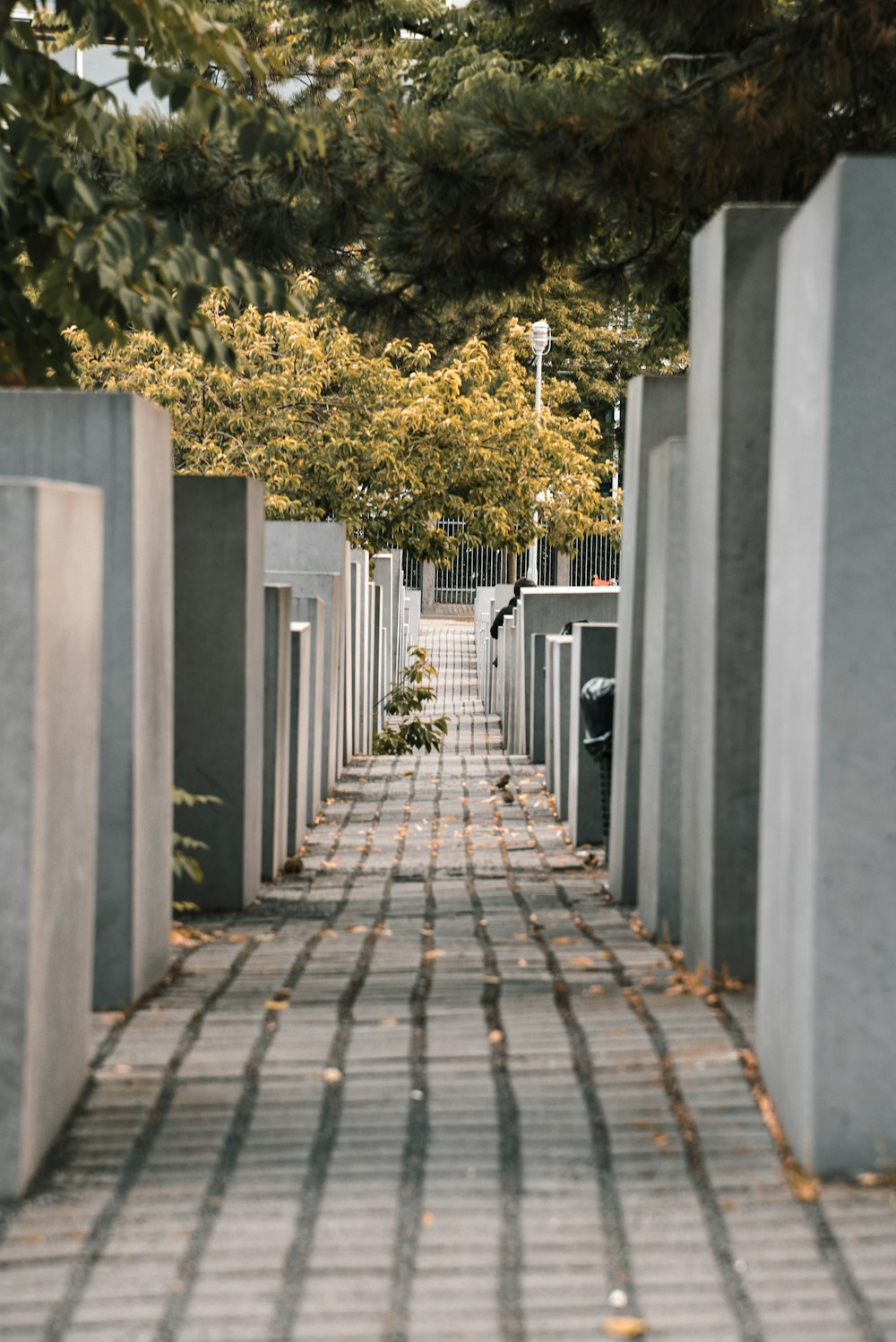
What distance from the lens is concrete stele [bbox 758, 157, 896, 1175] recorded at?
364cm

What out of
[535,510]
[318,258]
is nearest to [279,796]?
[318,258]

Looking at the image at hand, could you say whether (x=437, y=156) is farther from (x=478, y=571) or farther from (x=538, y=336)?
(x=478, y=571)

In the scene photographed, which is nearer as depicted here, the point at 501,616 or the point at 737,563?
the point at 737,563

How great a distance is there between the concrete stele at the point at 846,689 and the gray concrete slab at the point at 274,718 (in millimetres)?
4855

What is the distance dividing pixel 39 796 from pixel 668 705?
3.27 m

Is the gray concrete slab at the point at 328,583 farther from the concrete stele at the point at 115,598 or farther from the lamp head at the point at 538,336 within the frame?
the lamp head at the point at 538,336

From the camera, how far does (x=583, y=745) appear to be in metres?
10.0

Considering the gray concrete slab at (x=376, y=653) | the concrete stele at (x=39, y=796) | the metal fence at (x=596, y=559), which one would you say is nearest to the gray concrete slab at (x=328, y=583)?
the gray concrete slab at (x=376, y=653)

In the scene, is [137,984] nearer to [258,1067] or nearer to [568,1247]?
[258,1067]

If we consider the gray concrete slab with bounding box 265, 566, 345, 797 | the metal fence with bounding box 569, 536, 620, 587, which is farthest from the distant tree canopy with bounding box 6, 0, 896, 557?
the metal fence with bounding box 569, 536, 620, 587

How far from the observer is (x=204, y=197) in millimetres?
9289

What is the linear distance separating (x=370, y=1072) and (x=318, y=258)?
244 inches

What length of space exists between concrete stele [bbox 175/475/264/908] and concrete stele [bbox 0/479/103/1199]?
3.04 m

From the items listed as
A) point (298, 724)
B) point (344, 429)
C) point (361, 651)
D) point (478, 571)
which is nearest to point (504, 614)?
point (344, 429)
